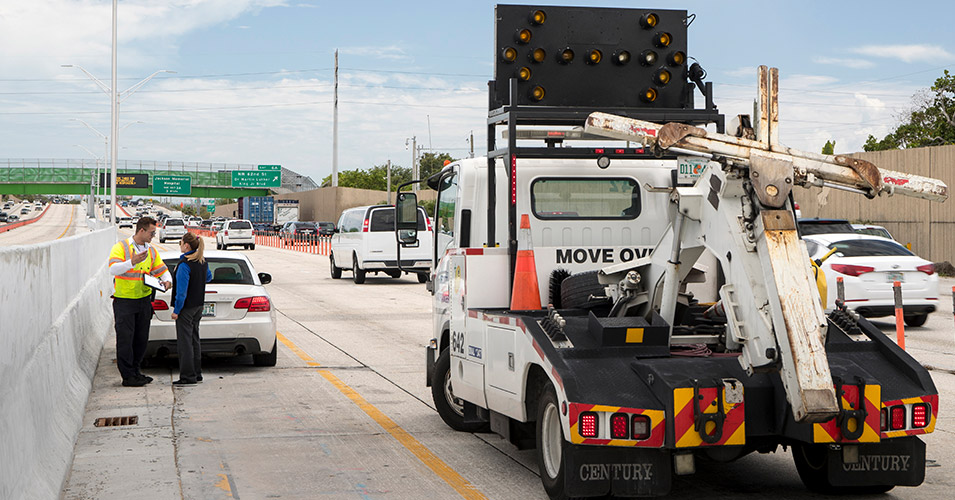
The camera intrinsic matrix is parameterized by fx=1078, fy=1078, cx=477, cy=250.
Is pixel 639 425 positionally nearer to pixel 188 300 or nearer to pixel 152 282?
pixel 188 300

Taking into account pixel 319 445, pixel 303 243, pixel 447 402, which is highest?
pixel 303 243

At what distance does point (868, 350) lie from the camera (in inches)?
259

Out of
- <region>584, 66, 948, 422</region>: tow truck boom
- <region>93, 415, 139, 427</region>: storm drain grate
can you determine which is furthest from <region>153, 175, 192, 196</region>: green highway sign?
<region>584, 66, 948, 422</region>: tow truck boom

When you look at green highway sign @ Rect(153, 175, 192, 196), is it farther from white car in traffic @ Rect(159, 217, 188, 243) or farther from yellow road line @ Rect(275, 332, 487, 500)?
yellow road line @ Rect(275, 332, 487, 500)

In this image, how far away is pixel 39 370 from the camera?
292 inches

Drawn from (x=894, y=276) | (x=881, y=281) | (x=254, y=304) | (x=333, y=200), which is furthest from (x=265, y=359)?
(x=333, y=200)

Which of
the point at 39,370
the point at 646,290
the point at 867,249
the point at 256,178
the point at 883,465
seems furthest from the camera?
the point at 256,178

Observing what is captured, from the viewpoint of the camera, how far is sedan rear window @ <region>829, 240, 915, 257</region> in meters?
17.6

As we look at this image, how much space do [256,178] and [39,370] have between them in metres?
104

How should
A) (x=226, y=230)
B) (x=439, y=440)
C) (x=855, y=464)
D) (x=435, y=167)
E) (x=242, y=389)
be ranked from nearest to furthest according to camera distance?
(x=855, y=464), (x=439, y=440), (x=242, y=389), (x=226, y=230), (x=435, y=167)

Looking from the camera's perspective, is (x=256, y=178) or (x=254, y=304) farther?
(x=256, y=178)

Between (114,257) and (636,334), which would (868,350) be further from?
(114,257)

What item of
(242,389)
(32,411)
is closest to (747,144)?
(32,411)

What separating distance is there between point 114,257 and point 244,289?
1933 millimetres
